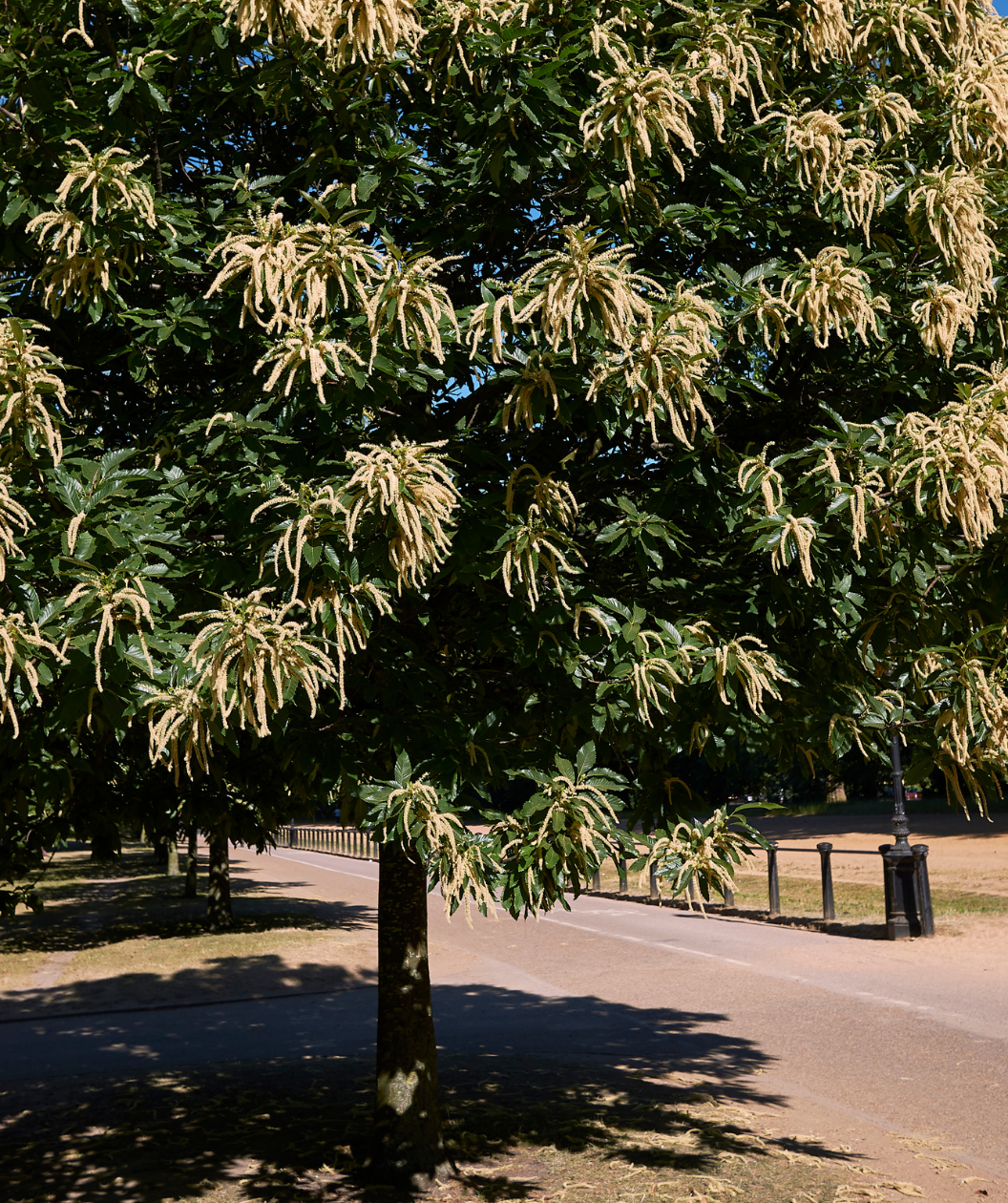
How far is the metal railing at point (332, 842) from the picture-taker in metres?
40.6

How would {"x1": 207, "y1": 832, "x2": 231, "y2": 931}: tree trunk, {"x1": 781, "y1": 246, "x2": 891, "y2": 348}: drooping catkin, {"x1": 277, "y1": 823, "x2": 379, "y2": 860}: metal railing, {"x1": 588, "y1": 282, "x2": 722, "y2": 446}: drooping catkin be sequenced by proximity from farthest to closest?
{"x1": 277, "y1": 823, "x2": 379, "y2": 860}: metal railing < {"x1": 207, "y1": 832, "x2": 231, "y2": 931}: tree trunk < {"x1": 781, "y1": 246, "x2": 891, "y2": 348}: drooping catkin < {"x1": 588, "y1": 282, "x2": 722, "y2": 446}: drooping catkin

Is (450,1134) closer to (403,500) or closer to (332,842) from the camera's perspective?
(403,500)

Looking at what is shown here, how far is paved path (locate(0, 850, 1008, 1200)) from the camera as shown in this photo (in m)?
8.28

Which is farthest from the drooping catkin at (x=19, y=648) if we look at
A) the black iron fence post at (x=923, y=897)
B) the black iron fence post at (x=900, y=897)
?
the black iron fence post at (x=923, y=897)

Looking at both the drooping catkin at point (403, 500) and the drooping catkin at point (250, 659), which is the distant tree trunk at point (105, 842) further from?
the drooping catkin at point (403, 500)

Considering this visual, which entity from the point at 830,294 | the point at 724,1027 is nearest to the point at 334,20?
the point at 830,294

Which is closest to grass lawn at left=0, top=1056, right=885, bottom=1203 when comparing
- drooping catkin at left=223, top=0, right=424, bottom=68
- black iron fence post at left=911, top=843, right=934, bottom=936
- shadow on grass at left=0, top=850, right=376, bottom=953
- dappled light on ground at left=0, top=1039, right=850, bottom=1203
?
dappled light on ground at left=0, top=1039, right=850, bottom=1203

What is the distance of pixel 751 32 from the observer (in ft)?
15.1

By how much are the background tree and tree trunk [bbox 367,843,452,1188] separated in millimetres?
1692

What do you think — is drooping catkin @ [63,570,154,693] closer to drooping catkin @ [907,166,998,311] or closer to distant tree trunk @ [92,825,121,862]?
distant tree trunk @ [92,825,121,862]

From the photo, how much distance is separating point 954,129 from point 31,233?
154 inches

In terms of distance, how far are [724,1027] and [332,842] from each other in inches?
1443

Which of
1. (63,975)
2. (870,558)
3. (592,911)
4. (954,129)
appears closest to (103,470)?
(870,558)

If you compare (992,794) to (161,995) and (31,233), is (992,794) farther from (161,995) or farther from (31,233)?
(161,995)
